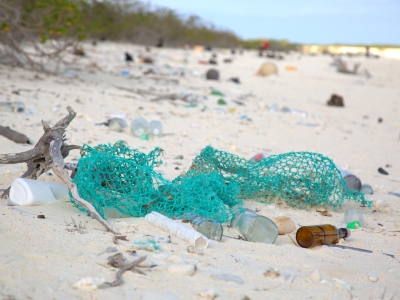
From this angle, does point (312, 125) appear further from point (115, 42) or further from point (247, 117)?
point (115, 42)

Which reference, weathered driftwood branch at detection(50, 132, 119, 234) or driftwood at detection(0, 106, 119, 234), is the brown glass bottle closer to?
weathered driftwood branch at detection(50, 132, 119, 234)

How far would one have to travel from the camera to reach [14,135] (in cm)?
376

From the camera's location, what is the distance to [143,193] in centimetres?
251

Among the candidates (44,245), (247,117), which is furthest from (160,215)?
(247,117)

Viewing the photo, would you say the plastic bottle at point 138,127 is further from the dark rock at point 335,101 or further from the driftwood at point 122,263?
the dark rock at point 335,101

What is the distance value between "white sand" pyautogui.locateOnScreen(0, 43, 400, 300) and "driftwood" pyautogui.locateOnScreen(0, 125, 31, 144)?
0.25 ft

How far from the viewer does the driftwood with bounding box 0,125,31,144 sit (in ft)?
12.2

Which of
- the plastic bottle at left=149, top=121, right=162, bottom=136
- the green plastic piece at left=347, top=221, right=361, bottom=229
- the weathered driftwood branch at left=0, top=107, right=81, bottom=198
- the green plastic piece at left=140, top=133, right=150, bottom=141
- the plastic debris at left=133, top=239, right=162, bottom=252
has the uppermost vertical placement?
the weathered driftwood branch at left=0, top=107, right=81, bottom=198

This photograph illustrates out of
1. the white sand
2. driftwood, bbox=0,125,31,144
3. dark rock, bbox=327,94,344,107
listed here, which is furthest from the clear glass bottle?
dark rock, bbox=327,94,344,107

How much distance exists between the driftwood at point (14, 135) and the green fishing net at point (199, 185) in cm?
123

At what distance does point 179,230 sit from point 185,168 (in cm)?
136

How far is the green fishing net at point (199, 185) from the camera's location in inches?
97.3

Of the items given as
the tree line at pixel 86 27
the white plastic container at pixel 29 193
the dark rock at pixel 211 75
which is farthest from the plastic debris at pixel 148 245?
the dark rock at pixel 211 75

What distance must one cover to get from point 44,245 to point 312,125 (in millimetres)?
5129
